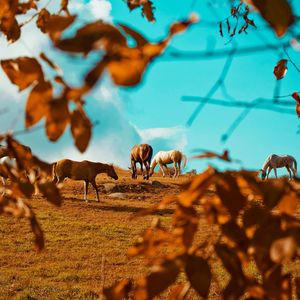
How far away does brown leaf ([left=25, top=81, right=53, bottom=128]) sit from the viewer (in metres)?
0.79

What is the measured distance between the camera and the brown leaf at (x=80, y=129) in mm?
853

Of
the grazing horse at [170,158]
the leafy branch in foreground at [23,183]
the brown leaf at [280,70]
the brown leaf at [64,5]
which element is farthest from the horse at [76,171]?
the leafy branch in foreground at [23,183]

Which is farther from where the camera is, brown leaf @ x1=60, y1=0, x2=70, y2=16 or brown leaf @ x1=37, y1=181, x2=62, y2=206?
brown leaf @ x1=60, y1=0, x2=70, y2=16

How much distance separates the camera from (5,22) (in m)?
1.37

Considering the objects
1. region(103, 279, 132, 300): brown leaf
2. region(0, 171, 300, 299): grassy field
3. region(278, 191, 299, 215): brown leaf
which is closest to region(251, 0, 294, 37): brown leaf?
region(278, 191, 299, 215): brown leaf

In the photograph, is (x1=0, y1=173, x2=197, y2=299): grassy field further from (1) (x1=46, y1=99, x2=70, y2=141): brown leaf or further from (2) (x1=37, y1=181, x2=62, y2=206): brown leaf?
(1) (x1=46, y1=99, x2=70, y2=141): brown leaf

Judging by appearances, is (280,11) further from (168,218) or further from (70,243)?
(168,218)

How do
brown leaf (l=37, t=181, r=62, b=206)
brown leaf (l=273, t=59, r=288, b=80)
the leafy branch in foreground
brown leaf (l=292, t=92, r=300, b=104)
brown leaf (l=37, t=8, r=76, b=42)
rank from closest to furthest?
brown leaf (l=37, t=8, r=76, b=42)
brown leaf (l=37, t=181, r=62, b=206)
the leafy branch in foreground
brown leaf (l=292, t=92, r=300, b=104)
brown leaf (l=273, t=59, r=288, b=80)

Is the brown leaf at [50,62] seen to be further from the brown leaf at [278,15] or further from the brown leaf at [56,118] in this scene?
the brown leaf at [278,15]

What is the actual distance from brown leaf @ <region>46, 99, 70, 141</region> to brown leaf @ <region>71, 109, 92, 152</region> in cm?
4

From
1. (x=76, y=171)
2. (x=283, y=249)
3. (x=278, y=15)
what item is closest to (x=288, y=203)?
(x=283, y=249)

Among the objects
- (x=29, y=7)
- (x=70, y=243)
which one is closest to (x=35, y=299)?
(x=70, y=243)

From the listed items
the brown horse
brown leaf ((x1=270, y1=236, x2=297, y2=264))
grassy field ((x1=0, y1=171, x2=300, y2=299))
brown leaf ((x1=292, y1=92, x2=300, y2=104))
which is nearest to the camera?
brown leaf ((x1=270, y1=236, x2=297, y2=264))

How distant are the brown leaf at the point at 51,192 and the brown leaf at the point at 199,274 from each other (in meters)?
0.28
